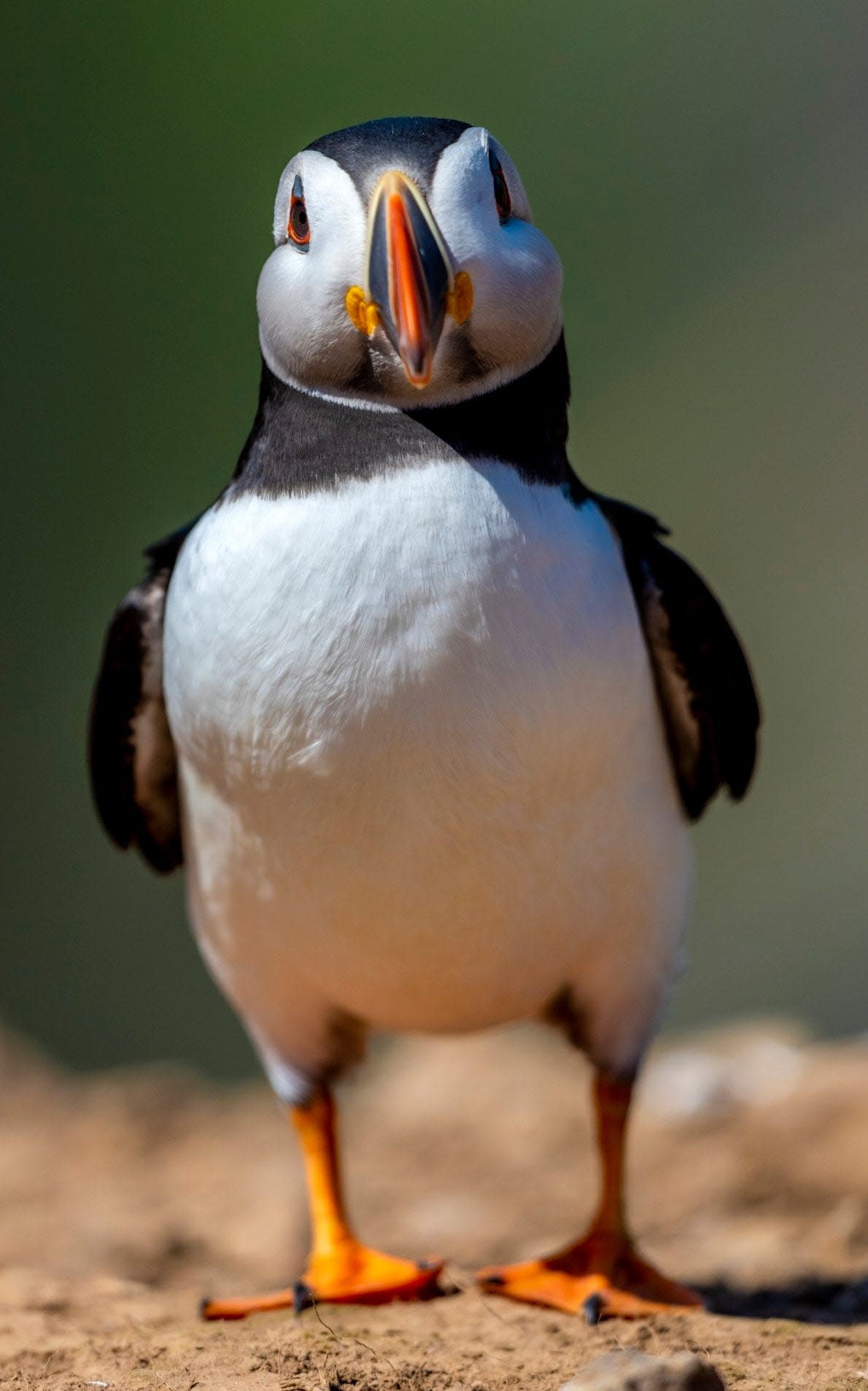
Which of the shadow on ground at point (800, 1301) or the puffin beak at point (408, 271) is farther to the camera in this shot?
the shadow on ground at point (800, 1301)

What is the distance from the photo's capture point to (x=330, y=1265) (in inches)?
160

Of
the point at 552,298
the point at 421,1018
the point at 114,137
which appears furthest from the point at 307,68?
the point at 421,1018

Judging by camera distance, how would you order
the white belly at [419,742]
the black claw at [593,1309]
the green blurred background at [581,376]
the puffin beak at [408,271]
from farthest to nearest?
the green blurred background at [581,376], the black claw at [593,1309], the white belly at [419,742], the puffin beak at [408,271]

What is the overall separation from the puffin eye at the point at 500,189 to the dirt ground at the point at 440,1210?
7.99 feet

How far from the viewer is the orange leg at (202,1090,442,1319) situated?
391 cm

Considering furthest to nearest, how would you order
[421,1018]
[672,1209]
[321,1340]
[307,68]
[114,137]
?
[114,137]
[307,68]
[672,1209]
[421,1018]
[321,1340]

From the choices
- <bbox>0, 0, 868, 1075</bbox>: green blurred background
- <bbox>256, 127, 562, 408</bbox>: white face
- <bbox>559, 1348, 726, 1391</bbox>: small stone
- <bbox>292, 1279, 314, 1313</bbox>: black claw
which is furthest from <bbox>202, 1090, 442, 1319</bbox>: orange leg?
<bbox>0, 0, 868, 1075</bbox>: green blurred background

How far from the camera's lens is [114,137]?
902cm

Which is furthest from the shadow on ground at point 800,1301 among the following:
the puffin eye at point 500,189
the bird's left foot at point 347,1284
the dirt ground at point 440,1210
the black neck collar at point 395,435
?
the puffin eye at point 500,189

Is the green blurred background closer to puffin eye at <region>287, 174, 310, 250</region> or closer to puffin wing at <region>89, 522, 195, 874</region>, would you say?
puffin wing at <region>89, 522, 195, 874</region>

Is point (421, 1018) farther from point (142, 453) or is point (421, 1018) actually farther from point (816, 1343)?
point (142, 453)

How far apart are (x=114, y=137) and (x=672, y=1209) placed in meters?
6.56

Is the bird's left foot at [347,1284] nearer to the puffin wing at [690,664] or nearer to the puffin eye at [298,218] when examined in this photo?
the puffin wing at [690,664]

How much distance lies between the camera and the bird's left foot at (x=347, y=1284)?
3883 millimetres
